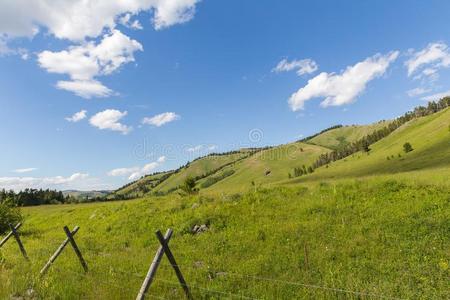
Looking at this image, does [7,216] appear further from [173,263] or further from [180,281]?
[173,263]

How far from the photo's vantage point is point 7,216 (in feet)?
113

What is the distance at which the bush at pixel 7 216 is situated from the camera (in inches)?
1332

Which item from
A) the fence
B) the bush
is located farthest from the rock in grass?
the bush

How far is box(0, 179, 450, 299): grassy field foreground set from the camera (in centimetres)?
1159

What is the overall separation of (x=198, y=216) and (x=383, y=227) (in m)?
10.9

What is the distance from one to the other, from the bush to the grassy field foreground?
9.98 metres

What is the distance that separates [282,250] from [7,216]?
30831 mm

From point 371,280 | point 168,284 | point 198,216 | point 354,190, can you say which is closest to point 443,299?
point 371,280

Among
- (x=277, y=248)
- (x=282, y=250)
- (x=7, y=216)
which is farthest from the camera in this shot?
(x=7, y=216)

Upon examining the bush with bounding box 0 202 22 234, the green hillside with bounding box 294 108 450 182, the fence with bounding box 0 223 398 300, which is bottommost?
the fence with bounding box 0 223 398 300

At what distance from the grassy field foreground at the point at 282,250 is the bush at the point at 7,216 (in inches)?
393

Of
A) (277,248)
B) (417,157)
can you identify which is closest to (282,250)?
(277,248)

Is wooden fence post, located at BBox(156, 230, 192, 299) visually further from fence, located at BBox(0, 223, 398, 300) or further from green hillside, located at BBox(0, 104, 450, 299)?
green hillside, located at BBox(0, 104, 450, 299)

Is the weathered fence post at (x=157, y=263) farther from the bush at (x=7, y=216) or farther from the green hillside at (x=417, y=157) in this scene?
the green hillside at (x=417, y=157)
